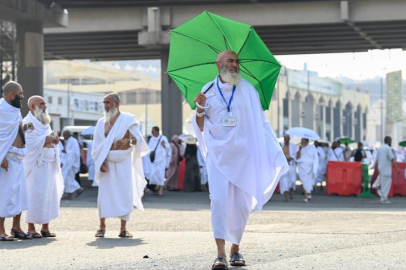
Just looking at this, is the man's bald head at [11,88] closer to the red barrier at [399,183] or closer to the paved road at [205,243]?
the paved road at [205,243]

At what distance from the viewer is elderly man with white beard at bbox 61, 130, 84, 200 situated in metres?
23.4

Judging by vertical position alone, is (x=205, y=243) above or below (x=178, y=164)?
below

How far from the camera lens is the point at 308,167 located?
2362 cm

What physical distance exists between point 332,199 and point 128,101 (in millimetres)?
95078

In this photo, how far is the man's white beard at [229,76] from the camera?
8641mm

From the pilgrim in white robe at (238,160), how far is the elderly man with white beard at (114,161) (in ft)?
11.5

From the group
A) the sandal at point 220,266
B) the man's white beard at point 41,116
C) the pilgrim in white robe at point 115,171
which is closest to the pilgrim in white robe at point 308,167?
the pilgrim in white robe at point 115,171

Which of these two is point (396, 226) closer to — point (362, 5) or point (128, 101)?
point (362, 5)

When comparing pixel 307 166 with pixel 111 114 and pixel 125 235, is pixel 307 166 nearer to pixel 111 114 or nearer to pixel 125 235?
pixel 111 114

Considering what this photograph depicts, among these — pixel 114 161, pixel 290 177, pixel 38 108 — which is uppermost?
pixel 38 108

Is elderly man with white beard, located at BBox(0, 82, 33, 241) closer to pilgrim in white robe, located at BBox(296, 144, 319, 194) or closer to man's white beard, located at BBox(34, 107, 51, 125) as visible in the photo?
man's white beard, located at BBox(34, 107, 51, 125)

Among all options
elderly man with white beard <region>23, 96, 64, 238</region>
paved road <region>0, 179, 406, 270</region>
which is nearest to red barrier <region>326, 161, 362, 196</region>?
paved road <region>0, 179, 406, 270</region>

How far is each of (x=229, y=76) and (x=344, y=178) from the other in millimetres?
18963

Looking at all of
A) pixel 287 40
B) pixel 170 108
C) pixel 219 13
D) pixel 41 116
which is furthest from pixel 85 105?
pixel 41 116
